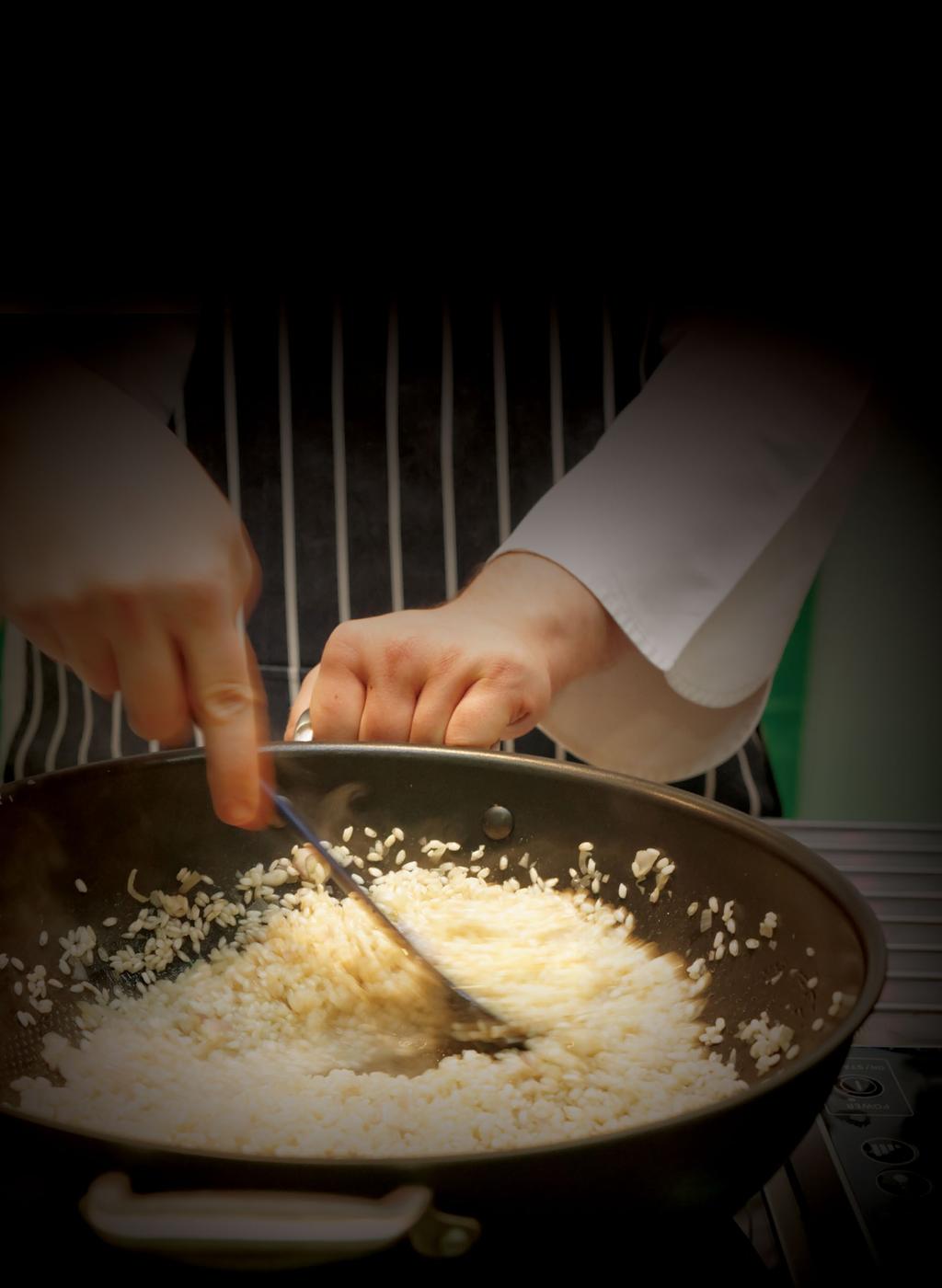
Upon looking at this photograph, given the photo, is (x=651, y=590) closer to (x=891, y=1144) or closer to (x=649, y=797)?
(x=649, y=797)

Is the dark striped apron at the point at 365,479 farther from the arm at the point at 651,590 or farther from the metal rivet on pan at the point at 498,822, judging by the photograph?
the metal rivet on pan at the point at 498,822

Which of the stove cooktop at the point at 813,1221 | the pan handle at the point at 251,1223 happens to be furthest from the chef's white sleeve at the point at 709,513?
the pan handle at the point at 251,1223

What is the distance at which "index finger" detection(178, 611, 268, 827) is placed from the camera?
1.68ft

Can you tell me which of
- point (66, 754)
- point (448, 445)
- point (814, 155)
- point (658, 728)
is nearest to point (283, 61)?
point (814, 155)

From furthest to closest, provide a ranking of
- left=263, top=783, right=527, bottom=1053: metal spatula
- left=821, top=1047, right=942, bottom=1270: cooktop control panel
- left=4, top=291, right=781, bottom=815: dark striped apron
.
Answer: left=4, top=291, right=781, bottom=815: dark striped apron < left=263, top=783, right=527, bottom=1053: metal spatula < left=821, top=1047, right=942, bottom=1270: cooktop control panel

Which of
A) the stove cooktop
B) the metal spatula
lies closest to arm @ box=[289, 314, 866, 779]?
the metal spatula

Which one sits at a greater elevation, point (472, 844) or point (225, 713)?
point (225, 713)

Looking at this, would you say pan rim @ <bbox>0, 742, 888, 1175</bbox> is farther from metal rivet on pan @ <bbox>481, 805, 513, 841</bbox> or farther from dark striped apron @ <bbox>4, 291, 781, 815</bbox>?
dark striped apron @ <bbox>4, 291, 781, 815</bbox>

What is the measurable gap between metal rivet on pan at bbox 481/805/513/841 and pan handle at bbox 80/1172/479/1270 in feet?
1.13

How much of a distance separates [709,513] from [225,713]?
43cm

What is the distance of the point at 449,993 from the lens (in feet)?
1.73

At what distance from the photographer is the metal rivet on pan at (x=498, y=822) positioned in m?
0.60

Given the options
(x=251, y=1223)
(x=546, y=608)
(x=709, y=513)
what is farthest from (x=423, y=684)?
(x=251, y=1223)

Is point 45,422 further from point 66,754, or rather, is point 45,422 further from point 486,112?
point 66,754
